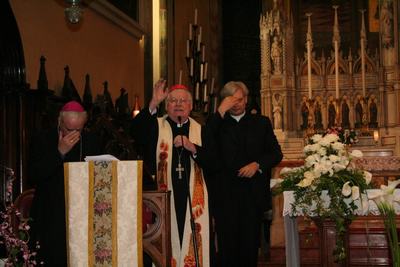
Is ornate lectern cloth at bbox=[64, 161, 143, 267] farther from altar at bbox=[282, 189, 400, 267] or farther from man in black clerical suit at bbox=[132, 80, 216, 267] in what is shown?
altar at bbox=[282, 189, 400, 267]

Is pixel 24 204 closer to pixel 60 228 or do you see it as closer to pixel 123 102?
pixel 60 228

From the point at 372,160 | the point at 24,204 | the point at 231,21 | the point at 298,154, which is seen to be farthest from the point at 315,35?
the point at 24,204

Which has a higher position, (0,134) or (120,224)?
(0,134)

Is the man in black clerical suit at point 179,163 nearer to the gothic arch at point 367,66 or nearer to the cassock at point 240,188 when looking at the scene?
the cassock at point 240,188

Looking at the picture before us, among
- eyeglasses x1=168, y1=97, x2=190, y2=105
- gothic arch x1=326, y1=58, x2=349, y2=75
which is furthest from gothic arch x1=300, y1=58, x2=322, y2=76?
eyeglasses x1=168, y1=97, x2=190, y2=105

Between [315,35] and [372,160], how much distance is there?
5.21 meters

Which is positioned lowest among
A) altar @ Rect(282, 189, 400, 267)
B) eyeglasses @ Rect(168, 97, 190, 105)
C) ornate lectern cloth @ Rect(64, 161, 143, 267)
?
altar @ Rect(282, 189, 400, 267)

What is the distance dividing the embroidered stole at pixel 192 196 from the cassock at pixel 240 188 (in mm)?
117

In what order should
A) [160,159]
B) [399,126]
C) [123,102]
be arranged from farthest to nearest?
1. [399,126]
2. [123,102]
3. [160,159]

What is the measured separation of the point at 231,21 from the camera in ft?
50.6

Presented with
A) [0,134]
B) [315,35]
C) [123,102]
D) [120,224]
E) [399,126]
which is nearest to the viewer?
[120,224]

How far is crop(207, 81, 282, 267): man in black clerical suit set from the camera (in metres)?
5.07

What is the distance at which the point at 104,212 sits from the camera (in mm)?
4223

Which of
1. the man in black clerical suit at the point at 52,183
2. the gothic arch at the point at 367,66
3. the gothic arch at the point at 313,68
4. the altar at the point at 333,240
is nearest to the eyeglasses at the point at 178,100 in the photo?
the man in black clerical suit at the point at 52,183
